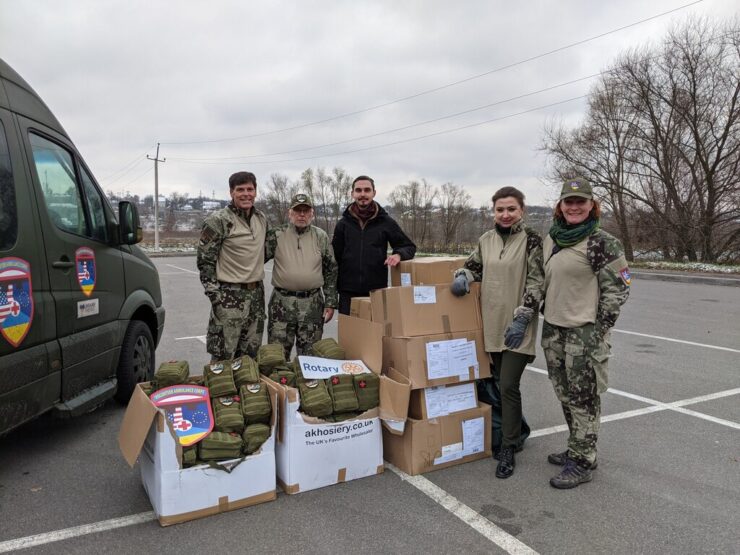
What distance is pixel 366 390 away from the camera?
330 centimetres

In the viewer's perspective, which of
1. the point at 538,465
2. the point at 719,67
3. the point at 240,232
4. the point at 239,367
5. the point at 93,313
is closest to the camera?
the point at 239,367

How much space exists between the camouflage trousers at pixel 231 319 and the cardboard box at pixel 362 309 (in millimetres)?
887

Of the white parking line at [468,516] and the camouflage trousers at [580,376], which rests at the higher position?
the camouflage trousers at [580,376]

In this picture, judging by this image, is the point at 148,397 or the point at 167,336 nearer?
the point at 148,397

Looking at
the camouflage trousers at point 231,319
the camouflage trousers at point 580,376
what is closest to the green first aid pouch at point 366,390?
the camouflage trousers at point 580,376

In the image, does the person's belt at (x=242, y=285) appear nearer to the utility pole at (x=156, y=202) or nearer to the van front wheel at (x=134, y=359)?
the van front wheel at (x=134, y=359)

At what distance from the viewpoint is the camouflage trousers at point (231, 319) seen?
4.21 m

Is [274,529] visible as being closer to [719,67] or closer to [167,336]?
[167,336]

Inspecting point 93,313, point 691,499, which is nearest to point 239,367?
point 93,313

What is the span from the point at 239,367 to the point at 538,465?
Answer: 2.12 metres

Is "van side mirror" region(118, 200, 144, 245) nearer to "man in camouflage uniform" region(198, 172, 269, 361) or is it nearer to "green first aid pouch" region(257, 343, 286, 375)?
"man in camouflage uniform" region(198, 172, 269, 361)

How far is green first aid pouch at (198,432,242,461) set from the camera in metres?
2.81

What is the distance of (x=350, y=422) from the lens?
3.19 meters

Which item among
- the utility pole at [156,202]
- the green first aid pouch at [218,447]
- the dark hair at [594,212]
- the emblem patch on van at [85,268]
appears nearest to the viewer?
the green first aid pouch at [218,447]
